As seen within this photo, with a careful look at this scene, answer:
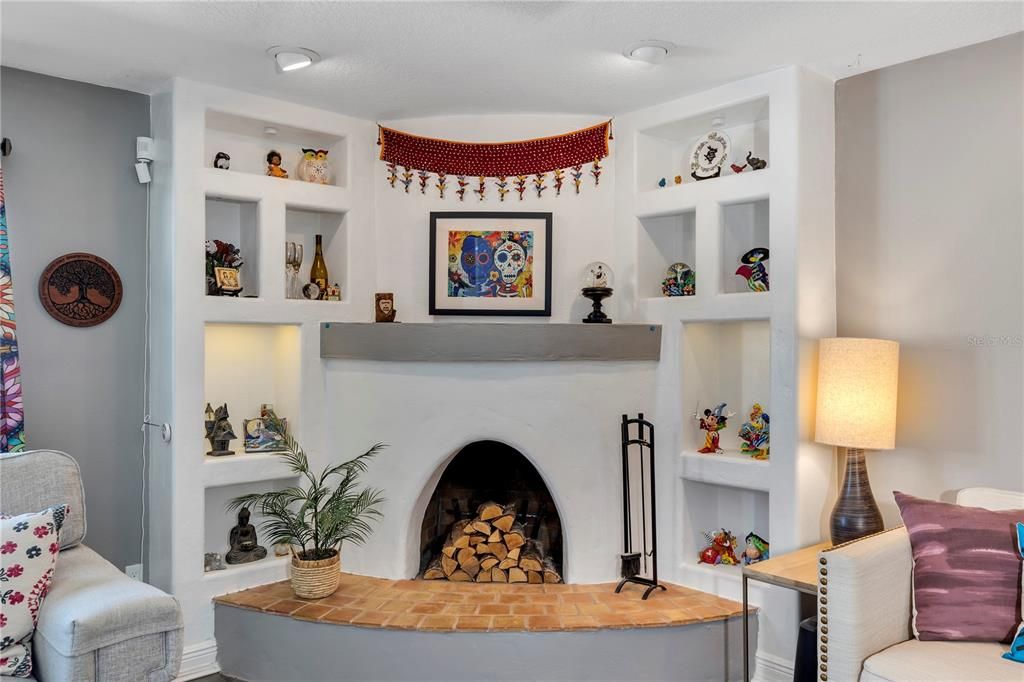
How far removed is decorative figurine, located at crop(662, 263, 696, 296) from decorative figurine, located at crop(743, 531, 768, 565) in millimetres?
1096

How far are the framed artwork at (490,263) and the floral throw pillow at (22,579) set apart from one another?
6.42 ft

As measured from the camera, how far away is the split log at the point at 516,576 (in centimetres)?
351

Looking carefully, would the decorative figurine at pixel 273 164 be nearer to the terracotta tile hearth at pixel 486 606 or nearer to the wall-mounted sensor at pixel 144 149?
the wall-mounted sensor at pixel 144 149

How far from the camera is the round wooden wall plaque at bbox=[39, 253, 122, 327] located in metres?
3.16

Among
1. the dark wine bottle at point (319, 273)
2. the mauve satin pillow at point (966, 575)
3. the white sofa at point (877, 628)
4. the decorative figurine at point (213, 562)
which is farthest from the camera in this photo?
the dark wine bottle at point (319, 273)

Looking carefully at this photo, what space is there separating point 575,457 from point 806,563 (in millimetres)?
1030

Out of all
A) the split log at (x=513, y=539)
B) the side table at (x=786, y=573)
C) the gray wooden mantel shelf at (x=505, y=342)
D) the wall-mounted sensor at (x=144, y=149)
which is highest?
the wall-mounted sensor at (x=144, y=149)

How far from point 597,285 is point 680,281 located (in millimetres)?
376

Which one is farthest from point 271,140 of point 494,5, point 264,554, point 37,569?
point 37,569

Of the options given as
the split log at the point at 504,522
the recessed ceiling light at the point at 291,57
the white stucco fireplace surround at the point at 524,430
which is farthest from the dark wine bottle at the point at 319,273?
the split log at the point at 504,522

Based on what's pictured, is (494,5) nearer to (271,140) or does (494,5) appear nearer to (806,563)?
(271,140)

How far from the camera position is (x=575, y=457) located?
341cm

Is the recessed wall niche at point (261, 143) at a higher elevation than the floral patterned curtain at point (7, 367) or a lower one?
higher

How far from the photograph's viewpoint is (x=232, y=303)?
333 centimetres
